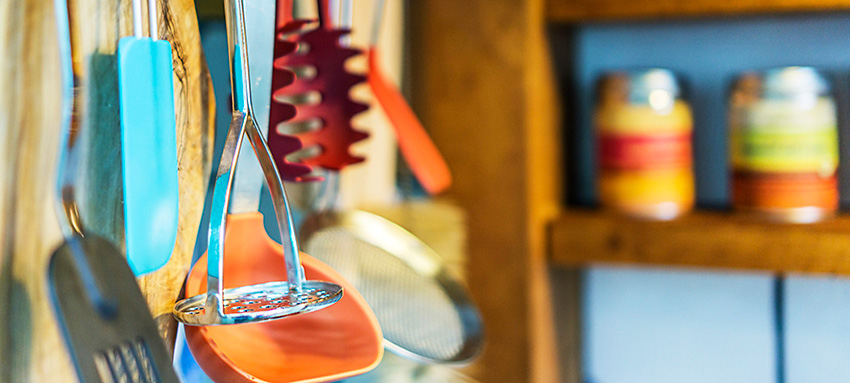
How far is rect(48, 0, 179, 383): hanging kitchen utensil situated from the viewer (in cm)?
Answer: 25

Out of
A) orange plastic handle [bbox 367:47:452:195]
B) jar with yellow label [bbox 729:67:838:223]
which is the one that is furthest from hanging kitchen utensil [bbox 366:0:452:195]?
jar with yellow label [bbox 729:67:838:223]

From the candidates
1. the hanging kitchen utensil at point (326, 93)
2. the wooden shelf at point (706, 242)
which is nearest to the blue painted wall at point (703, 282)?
the wooden shelf at point (706, 242)

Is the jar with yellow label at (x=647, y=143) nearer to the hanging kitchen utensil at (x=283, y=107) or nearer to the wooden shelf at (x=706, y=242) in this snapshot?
the wooden shelf at (x=706, y=242)

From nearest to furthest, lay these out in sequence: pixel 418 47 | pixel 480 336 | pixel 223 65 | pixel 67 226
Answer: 1. pixel 67 226
2. pixel 223 65
3. pixel 480 336
4. pixel 418 47

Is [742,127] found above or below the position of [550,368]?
above

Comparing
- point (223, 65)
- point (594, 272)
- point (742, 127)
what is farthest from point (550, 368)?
point (223, 65)

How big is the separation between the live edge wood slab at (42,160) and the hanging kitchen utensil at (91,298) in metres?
0.01

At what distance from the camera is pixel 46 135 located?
0.90 ft

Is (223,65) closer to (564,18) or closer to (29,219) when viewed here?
(29,219)

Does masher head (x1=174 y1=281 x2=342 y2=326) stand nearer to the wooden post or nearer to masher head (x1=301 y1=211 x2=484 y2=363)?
masher head (x1=301 y1=211 x2=484 y2=363)

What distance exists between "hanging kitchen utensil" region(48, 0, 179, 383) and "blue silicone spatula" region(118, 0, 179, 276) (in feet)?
0.10

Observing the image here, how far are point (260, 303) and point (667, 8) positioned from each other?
0.43 m

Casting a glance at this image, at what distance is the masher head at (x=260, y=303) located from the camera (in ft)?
0.76

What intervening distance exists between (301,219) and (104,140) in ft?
0.71
